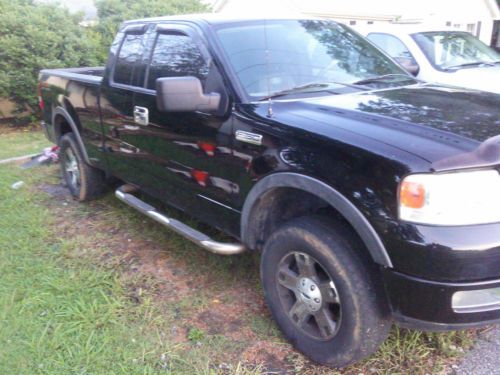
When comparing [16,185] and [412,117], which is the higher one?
[412,117]

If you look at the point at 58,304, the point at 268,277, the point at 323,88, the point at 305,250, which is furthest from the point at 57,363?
the point at 323,88

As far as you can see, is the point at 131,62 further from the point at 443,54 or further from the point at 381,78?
the point at 443,54

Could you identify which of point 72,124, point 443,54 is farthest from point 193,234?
point 443,54

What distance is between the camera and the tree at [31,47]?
28.5 ft

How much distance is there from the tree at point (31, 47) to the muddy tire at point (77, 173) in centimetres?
398

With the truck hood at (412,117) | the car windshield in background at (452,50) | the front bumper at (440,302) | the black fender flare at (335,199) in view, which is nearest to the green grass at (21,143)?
the black fender flare at (335,199)

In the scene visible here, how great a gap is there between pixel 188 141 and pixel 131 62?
1192 mm

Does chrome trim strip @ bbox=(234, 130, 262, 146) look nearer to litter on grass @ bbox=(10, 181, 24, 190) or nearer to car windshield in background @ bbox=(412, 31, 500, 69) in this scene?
litter on grass @ bbox=(10, 181, 24, 190)

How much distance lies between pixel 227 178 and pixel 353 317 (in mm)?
1170

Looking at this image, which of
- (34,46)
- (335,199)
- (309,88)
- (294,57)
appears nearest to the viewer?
(335,199)

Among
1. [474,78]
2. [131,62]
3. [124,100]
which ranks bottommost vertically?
[474,78]

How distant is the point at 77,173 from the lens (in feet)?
17.7

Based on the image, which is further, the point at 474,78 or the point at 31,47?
the point at 31,47

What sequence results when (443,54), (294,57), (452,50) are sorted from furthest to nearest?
(452,50), (443,54), (294,57)
